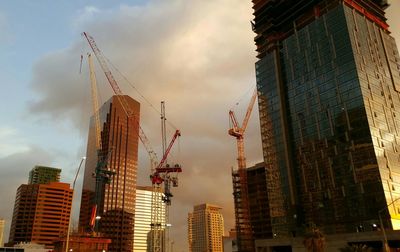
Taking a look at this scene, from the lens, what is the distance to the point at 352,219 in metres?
124

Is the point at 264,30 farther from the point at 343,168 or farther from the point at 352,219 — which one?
the point at 352,219

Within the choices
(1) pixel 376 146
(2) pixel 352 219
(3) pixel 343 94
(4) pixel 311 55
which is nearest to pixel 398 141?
(1) pixel 376 146

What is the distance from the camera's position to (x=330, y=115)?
139 metres

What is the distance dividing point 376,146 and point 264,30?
81270 mm

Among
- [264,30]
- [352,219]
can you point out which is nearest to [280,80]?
[264,30]

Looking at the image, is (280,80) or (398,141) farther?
(280,80)

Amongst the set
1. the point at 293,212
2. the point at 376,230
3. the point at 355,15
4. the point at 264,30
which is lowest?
the point at 376,230

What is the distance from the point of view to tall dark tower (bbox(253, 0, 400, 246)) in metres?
126

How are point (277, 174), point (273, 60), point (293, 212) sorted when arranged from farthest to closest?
point (273, 60), point (277, 174), point (293, 212)

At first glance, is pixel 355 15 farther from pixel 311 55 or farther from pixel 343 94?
pixel 343 94

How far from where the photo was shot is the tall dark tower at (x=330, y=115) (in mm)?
125713

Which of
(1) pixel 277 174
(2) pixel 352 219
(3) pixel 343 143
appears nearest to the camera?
(2) pixel 352 219

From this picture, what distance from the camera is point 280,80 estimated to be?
165625 millimetres

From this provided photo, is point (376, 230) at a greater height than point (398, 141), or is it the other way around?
point (398, 141)
